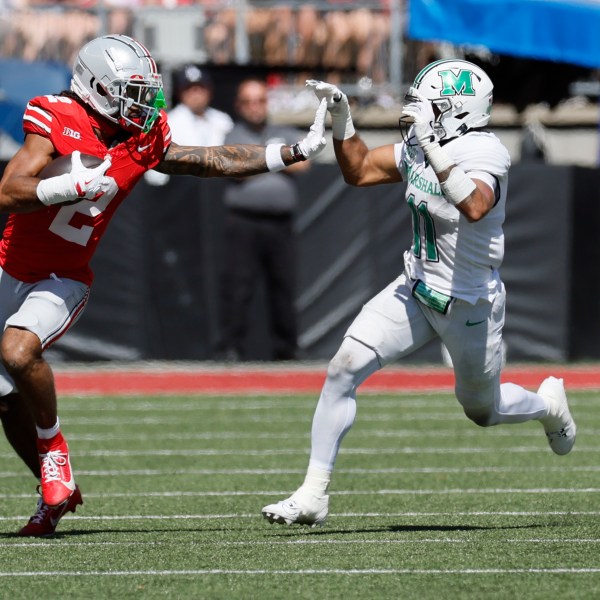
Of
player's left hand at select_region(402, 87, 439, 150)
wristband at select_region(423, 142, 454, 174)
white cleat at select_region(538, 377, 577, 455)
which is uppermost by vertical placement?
player's left hand at select_region(402, 87, 439, 150)

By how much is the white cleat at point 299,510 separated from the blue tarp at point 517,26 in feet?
25.8

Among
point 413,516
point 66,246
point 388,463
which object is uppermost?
point 66,246

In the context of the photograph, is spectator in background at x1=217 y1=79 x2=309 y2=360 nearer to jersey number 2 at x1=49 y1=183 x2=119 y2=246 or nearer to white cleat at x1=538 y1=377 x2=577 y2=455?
white cleat at x1=538 y1=377 x2=577 y2=455

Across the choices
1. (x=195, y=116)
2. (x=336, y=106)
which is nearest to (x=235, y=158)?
(x=336, y=106)

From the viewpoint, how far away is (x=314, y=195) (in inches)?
496

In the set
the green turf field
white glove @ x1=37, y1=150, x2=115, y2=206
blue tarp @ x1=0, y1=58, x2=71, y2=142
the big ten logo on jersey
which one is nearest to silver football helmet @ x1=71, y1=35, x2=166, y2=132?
the big ten logo on jersey

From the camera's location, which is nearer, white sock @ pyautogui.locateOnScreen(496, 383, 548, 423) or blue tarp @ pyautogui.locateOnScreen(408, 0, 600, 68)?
white sock @ pyautogui.locateOnScreen(496, 383, 548, 423)

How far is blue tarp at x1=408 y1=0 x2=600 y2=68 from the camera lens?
1278 centimetres

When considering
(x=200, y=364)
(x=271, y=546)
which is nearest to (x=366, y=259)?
(x=200, y=364)

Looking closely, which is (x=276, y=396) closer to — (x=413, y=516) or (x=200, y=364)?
(x=200, y=364)

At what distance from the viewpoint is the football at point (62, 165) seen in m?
5.54

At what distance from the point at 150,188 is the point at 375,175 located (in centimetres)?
645

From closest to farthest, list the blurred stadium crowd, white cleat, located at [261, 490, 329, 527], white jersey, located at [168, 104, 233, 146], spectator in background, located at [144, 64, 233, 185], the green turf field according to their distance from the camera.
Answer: the green turf field < white cleat, located at [261, 490, 329, 527] < white jersey, located at [168, 104, 233, 146] < spectator in background, located at [144, 64, 233, 185] < the blurred stadium crowd

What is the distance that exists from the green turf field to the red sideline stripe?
84 cm
